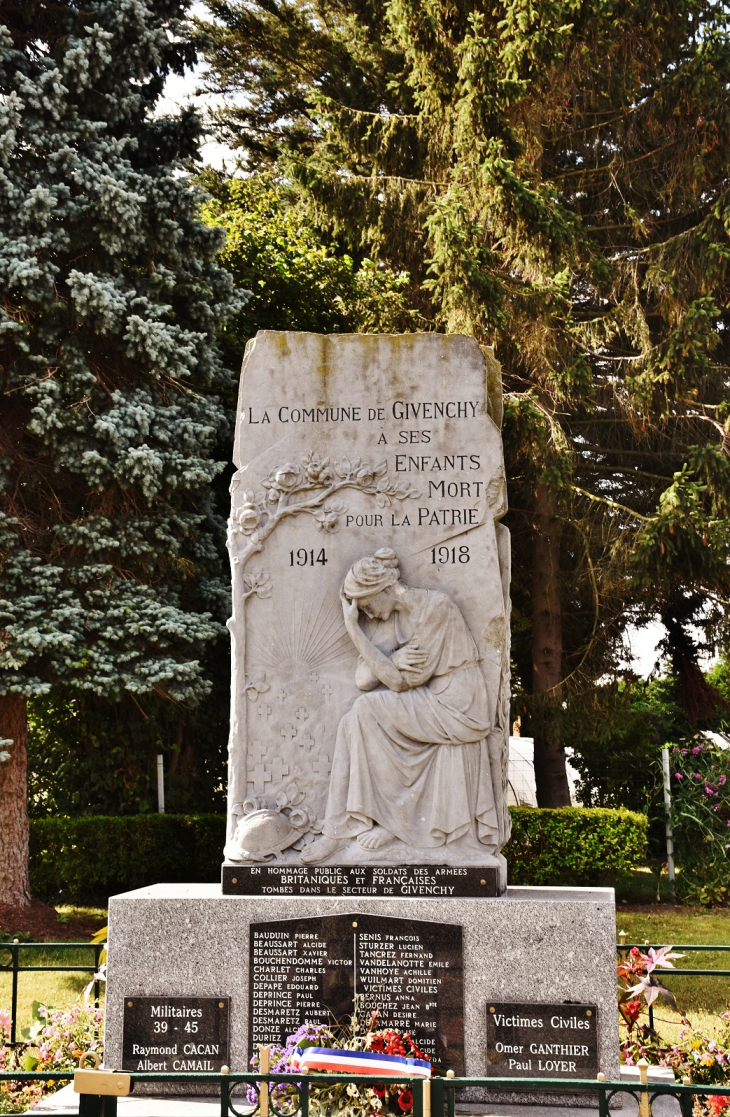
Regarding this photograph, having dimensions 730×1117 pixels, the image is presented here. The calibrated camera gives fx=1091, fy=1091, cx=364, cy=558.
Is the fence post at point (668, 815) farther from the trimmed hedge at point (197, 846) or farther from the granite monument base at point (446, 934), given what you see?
the granite monument base at point (446, 934)

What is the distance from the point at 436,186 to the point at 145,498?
576cm

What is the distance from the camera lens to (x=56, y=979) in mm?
9578

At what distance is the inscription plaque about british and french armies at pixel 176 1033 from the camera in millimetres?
5465

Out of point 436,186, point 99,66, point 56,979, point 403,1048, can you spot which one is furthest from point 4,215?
point 403,1048

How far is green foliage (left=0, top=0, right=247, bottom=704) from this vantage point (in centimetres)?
1028

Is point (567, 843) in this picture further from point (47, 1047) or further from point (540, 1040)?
point (47, 1047)

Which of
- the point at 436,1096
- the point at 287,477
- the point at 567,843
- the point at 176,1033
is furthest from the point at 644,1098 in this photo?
the point at 567,843

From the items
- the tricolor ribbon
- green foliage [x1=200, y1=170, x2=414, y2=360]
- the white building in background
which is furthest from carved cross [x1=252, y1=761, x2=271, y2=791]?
the white building in background

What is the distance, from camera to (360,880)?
Answer: 228 inches

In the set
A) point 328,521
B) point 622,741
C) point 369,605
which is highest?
point 328,521

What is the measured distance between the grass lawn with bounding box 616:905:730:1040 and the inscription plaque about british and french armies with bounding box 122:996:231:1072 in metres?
3.25

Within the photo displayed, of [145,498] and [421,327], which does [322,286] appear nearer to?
[421,327]

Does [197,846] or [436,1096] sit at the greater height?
[197,846]

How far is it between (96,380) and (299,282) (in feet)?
13.6
